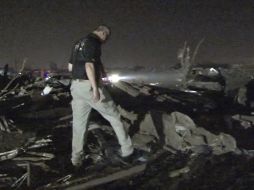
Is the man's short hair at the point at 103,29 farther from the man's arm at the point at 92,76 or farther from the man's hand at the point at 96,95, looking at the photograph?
the man's hand at the point at 96,95

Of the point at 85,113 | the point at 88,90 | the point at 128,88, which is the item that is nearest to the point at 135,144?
the point at 85,113

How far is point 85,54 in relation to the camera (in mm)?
6406

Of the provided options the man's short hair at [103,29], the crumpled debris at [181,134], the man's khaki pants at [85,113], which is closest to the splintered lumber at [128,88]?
the crumpled debris at [181,134]

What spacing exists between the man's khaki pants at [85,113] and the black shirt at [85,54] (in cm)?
15

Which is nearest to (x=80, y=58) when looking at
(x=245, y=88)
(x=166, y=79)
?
(x=245, y=88)

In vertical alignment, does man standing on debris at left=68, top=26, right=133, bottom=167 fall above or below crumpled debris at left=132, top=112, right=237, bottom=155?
above

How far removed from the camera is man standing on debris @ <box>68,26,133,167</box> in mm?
6410

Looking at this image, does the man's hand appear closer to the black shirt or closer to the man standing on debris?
the man standing on debris

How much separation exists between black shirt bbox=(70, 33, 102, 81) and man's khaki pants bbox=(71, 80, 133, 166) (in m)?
0.15

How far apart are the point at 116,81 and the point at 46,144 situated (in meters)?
4.04

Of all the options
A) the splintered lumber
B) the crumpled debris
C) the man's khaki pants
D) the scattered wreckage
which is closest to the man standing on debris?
the man's khaki pants

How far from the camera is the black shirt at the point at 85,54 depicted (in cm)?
640

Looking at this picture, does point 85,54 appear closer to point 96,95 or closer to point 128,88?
point 96,95

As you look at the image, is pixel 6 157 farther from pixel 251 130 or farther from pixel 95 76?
pixel 251 130
